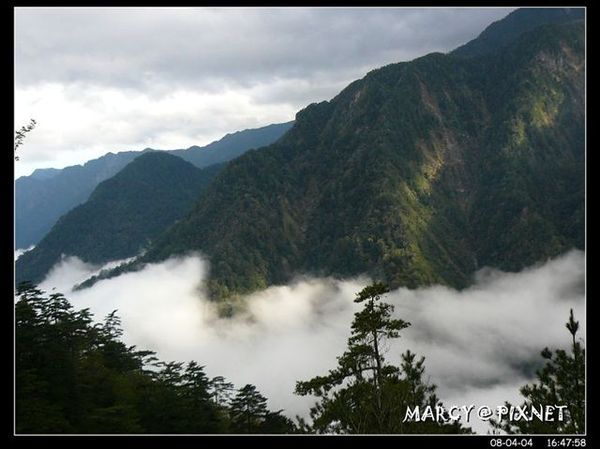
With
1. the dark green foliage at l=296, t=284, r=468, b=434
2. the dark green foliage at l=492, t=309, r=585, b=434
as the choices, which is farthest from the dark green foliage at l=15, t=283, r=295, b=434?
the dark green foliage at l=492, t=309, r=585, b=434

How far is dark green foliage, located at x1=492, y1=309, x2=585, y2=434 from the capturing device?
19984 mm

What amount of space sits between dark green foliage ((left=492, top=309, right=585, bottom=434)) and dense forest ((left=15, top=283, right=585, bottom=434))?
52 millimetres

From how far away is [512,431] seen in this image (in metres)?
→ 22.8

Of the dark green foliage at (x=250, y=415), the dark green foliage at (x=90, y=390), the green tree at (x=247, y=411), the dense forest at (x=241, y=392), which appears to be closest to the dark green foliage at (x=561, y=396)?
the dense forest at (x=241, y=392)

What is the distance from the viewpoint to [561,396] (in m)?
24.1

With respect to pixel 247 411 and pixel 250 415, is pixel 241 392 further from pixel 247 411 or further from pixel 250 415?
pixel 250 415

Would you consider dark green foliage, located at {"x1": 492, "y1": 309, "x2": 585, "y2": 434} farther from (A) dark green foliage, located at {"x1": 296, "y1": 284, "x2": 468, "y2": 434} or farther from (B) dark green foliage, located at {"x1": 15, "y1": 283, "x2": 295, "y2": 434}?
(B) dark green foliage, located at {"x1": 15, "y1": 283, "x2": 295, "y2": 434}

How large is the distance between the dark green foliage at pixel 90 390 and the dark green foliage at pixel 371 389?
6.73m

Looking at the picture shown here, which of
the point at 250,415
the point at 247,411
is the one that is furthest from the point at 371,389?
the point at 247,411

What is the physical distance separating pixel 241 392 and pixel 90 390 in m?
16.6
